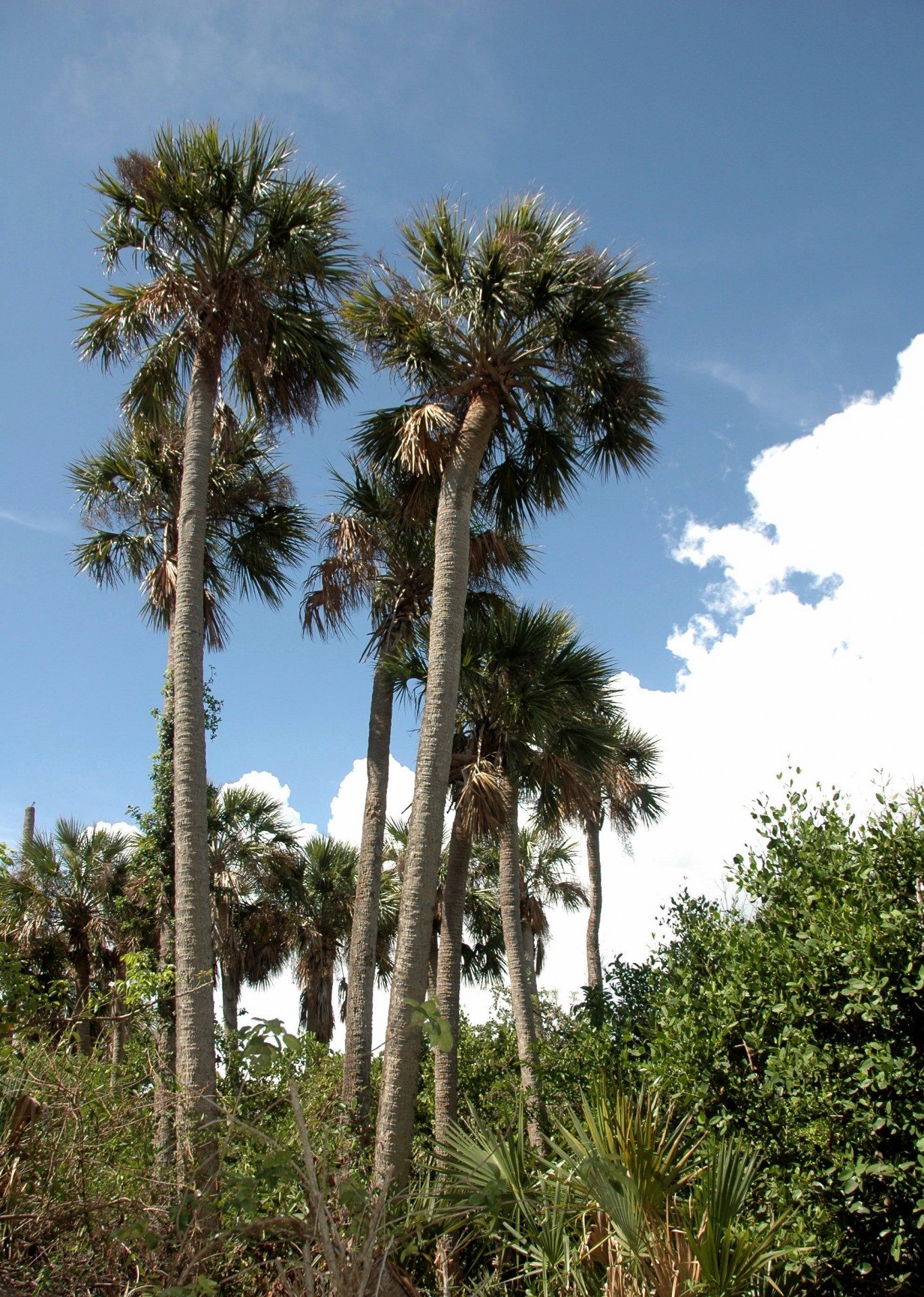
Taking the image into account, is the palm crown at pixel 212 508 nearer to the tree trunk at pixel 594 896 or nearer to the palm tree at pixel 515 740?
the palm tree at pixel 515 740

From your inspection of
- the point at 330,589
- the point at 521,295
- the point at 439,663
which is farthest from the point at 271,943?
the point at 521,295

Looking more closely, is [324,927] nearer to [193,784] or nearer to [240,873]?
[240,873]

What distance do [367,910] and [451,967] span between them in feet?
4.46

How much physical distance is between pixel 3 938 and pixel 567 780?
303 inches

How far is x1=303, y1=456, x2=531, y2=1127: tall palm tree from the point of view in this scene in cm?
1166

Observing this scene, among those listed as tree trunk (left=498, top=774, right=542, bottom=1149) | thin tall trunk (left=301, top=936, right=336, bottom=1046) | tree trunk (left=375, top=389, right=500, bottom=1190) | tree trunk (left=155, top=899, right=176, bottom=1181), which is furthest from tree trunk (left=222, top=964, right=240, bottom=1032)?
tree trunk (left=375, top=389, right=500, bottom=1190)

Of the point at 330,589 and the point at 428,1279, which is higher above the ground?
the point at 330,589

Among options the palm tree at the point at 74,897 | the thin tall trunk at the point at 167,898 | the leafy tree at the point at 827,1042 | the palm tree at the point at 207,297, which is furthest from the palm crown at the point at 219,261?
the palm tree at the point at 74,897

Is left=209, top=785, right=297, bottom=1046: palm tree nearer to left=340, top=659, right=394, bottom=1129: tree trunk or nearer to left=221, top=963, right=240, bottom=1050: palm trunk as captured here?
left=221, top=963, right=240, bottom=1050: palm trunk

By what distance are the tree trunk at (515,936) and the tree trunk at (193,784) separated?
422cm

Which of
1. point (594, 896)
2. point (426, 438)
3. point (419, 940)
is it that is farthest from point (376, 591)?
point (594, 896)

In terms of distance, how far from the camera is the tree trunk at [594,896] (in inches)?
778

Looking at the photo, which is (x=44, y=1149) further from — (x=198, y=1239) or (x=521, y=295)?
(x=521, y=295)

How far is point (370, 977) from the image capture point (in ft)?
40.2
